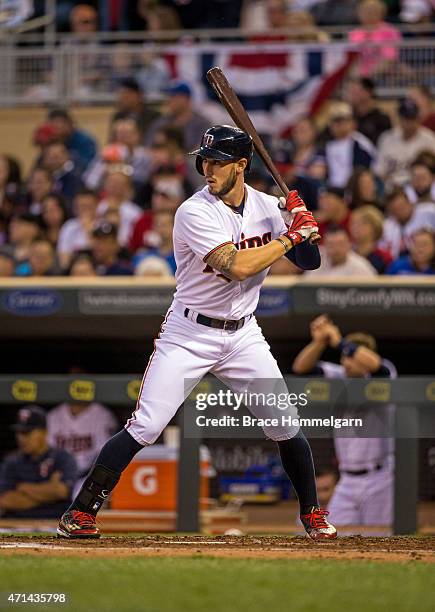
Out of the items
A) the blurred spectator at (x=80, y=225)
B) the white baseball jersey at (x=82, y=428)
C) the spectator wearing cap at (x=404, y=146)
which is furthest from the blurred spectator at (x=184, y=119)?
the white baseball jersey at (x=82, y=428)

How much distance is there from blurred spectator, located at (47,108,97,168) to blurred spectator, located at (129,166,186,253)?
1366 millimetres

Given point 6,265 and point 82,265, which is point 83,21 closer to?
point 6,265

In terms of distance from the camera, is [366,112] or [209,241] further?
[366,112]

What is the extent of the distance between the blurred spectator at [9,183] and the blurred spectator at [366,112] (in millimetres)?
2939

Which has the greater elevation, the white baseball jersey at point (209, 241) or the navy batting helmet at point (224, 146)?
the navy batting helmet at point (224, 146)

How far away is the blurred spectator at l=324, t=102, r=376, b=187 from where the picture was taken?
32.5ft

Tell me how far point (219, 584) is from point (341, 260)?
4.40 meters

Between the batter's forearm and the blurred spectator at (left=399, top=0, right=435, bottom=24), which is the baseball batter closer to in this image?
the batter's forearm

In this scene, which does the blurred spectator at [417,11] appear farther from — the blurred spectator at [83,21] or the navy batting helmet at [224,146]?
the navy batting helmet at [224,146]

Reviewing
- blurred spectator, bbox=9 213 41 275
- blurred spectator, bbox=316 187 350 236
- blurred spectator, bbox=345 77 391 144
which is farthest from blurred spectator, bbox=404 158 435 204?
blurred spectator, bbox=9 213 41 275

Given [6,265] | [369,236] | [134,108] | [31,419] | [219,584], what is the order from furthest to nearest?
[134,108] < [6,265] < [369,236] < [31,419] < [219,584]

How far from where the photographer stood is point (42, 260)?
9062mm

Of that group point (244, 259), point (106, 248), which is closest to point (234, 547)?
point (244, 259)

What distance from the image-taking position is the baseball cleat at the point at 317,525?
517cm
